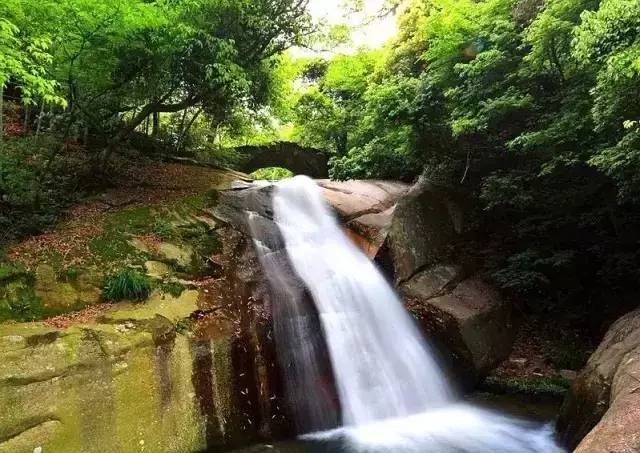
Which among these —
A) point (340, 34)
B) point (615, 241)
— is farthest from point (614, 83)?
point (340, 34)

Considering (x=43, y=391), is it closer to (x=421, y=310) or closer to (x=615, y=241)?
(x=421, y=310)

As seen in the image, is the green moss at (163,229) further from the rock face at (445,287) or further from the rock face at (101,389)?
the rock face at (445,287)

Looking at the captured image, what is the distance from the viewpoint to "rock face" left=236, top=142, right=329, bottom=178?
19.9 m

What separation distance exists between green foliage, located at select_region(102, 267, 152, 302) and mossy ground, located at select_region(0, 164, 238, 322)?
0.59ft

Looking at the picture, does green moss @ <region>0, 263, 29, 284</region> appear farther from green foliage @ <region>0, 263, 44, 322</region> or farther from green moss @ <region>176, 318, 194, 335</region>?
green moss @ <region>176, 318, 194, 335</region>

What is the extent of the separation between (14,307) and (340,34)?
34.3 ft

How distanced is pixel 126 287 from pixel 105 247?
4.35 ft

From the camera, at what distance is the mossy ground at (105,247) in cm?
667

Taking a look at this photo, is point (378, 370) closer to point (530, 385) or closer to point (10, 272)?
point (530, 385)

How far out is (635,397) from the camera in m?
4.93

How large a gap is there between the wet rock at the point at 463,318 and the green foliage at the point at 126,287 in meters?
5.72

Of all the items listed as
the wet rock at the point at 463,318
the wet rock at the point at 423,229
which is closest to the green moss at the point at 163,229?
the wet rock at the point at 423,229

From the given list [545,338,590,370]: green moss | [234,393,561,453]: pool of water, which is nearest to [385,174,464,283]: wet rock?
[545,338,590,370]: green moss

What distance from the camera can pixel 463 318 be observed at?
32.3 ft
